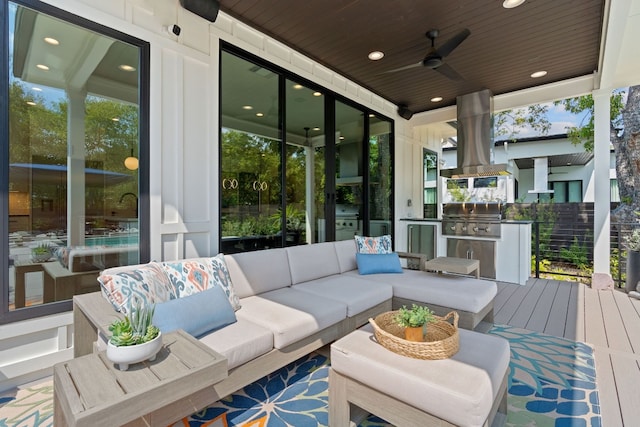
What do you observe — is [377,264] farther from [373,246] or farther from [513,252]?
[513,252]

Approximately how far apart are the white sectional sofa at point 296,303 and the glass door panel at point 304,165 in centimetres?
89

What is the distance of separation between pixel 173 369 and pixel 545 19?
14.6 ft

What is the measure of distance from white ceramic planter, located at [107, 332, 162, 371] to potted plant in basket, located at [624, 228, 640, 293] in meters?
5.80

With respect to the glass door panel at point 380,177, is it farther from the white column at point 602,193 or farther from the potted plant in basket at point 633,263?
the potted plant in basket at point 633,263

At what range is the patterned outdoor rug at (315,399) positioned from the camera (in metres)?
1.75

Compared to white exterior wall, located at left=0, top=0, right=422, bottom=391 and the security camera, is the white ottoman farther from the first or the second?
the security camera

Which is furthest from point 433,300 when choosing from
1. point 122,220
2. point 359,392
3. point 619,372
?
point 122,220

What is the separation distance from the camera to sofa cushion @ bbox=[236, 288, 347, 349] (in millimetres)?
2033

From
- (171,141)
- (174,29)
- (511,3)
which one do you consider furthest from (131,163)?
(511,3)

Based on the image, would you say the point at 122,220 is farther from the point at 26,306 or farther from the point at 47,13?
the point at 47,13

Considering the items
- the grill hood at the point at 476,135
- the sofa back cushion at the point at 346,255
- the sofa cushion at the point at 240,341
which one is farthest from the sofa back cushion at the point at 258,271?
the grill hood at the point at 476,135

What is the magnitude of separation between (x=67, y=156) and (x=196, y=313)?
1.86 meters

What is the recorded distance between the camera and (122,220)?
8.96 feet

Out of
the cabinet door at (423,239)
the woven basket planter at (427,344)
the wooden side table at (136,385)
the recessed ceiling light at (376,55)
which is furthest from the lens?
the cabinet door at (423,239)
